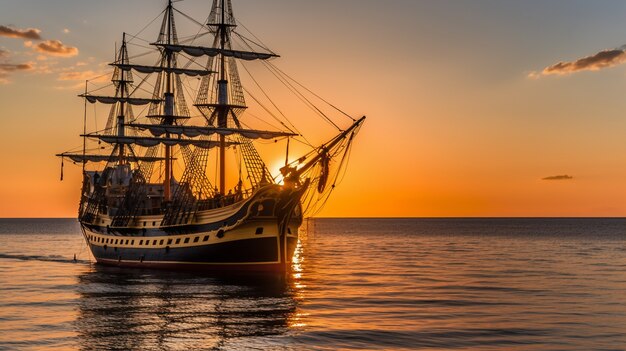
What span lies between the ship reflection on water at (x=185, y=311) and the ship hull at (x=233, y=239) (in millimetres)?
1387

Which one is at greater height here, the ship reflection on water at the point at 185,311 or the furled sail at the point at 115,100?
the furled sail at the point at 115,100

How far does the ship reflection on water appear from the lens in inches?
1192

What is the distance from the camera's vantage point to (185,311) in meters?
38.9

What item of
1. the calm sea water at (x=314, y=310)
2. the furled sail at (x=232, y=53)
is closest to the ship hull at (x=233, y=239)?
the calm sea water at (x=314, y=310)

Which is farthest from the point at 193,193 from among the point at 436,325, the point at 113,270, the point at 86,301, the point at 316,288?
the point at 436,325

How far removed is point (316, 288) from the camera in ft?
172

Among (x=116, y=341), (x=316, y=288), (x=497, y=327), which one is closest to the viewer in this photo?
(x=116, y=341)

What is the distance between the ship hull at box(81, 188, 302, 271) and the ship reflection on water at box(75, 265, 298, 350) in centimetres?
139

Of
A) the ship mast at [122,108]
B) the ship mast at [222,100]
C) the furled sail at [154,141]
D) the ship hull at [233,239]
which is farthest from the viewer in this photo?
the ship mast at [122,108]

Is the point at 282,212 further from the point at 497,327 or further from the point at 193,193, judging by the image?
the point at 497,327

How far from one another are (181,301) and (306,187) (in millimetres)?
19183

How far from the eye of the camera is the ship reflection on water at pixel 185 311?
30.3m

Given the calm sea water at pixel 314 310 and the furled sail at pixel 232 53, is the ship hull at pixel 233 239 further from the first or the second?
the furled sail at pixel 232 53

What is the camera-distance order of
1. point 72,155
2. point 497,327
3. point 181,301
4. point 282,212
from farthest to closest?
point 72,155 < point 282,212 < point 181,301 < point 497,327
